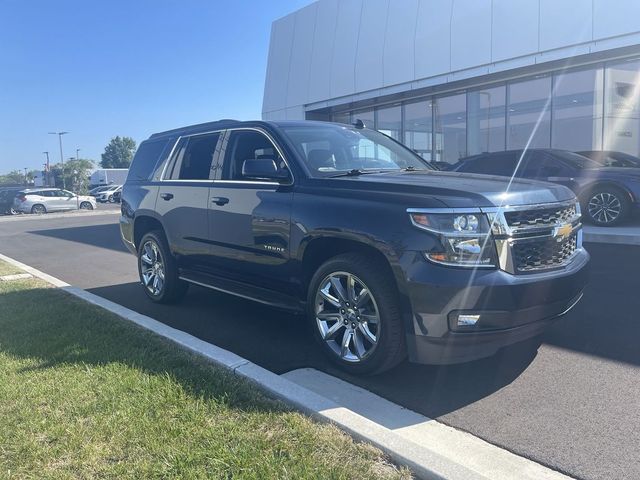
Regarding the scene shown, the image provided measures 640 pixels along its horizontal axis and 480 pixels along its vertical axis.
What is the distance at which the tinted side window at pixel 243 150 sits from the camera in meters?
4.80

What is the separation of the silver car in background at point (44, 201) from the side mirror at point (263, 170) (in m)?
30.7

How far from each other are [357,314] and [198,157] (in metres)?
2.76

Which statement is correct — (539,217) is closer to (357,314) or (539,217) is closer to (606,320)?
(357,314)

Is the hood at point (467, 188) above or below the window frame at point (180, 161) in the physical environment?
below

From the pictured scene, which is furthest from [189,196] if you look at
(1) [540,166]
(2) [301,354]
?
(1) [540,166]

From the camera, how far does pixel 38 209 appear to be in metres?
31.1

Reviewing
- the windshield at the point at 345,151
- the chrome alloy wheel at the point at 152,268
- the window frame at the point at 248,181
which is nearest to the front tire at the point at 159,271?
the chrome alloy wheel at the point at 152,268

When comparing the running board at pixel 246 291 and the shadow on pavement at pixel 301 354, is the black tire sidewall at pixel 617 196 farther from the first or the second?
the running board at pixel 246 291

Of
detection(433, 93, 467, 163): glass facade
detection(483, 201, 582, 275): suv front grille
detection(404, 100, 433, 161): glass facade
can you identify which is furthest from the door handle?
detection(404, 100, 433, 161): glass facade

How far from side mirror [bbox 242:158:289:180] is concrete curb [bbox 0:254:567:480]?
1.43 m

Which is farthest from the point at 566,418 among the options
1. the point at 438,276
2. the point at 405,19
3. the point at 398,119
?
the point at 398,119

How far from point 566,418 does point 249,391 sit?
195cm

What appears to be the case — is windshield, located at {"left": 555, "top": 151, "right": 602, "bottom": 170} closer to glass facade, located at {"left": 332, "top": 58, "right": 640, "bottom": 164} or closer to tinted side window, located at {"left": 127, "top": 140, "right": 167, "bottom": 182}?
glass facade, located at {"left": 332, "top": 58, "right": 640, "bottom": 164}

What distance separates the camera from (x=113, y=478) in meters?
2.63
